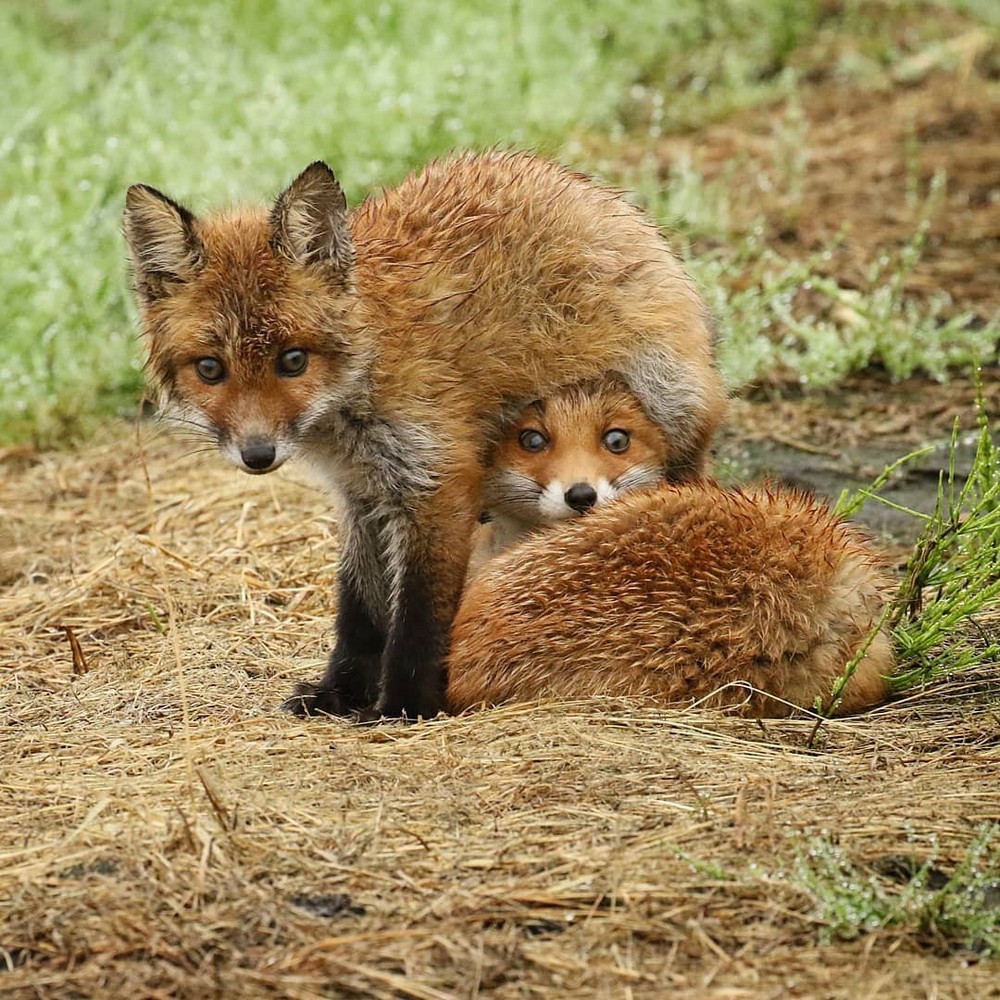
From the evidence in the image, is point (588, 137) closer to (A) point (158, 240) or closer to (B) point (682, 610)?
(A) point (158, 240)

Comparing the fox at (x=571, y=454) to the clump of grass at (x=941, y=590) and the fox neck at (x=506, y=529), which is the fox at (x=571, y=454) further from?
the clump of grass at (x=941, y=590)

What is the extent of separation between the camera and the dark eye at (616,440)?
5.40 meters

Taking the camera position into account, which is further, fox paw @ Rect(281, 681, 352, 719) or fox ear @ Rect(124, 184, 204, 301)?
fox paw @ Rect(281, 681, 352, 719)

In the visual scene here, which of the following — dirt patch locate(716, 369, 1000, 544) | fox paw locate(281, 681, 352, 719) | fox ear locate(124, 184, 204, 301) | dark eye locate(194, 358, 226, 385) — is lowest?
fox paw locate(281, 681, 352, 719)

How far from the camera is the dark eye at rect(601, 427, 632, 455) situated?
5.40 meters

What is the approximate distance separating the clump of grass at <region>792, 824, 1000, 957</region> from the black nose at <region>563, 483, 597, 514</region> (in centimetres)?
187

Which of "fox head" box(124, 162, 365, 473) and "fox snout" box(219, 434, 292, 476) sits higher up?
"fox head" box(124, 162, 365, 473)

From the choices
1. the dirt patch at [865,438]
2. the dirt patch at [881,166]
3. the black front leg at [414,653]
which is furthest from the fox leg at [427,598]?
the dirt patch at [881,166]

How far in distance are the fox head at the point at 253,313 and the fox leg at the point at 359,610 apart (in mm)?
664

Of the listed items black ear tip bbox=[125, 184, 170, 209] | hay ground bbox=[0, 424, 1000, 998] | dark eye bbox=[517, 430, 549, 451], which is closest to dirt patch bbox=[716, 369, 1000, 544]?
dark eye bbox=[517, 430, 549, 451]

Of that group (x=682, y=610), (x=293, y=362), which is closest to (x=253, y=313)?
(x=293, y=362)

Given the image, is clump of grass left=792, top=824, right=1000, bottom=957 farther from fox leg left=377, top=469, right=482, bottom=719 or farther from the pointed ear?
the pointed ear

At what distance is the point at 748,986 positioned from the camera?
313cm

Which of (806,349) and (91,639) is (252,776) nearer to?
(91,639)
